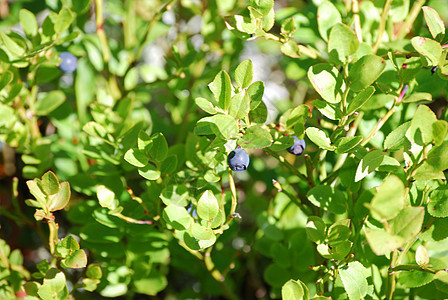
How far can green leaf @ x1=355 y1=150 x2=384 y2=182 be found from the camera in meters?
0.58

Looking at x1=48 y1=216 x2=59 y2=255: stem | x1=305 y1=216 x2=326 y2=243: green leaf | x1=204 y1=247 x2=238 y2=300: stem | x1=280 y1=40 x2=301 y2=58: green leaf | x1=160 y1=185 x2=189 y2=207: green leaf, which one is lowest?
x1=204 y1=247 x2=238 y2=300: stem

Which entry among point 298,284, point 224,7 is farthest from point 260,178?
point 298,284

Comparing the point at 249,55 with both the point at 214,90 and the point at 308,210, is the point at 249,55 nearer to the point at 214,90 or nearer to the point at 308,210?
the point at 308,210

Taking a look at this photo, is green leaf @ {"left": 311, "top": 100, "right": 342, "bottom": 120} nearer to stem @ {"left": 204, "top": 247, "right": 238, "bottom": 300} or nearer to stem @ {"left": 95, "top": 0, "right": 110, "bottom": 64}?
stem @ {"left": 204, "top": 247, "right": 238, "bottom": 300}

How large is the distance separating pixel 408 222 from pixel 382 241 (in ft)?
0.15

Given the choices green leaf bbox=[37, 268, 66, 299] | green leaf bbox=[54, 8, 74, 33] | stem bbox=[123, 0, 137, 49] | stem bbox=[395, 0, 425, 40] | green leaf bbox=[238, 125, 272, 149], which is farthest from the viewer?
stem bbox=[123, 0, 137, 49]

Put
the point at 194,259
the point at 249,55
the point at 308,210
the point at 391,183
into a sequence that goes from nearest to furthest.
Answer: the point at 391,183, the point at 308,210, the point at 194,259, the point at 249,55

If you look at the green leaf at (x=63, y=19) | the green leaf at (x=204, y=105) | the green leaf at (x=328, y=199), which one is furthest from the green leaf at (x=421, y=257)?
the green leaf at (x=63, y=19)

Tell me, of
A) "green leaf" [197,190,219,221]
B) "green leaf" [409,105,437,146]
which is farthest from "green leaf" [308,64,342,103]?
"green leaf" [197,190,219,221]

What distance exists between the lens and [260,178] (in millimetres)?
1155

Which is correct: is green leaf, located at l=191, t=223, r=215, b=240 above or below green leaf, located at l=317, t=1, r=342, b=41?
below

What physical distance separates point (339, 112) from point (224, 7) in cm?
61

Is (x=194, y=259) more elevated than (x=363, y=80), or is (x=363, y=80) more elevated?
(x=363, y=80)

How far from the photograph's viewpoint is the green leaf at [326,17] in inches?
31.1
